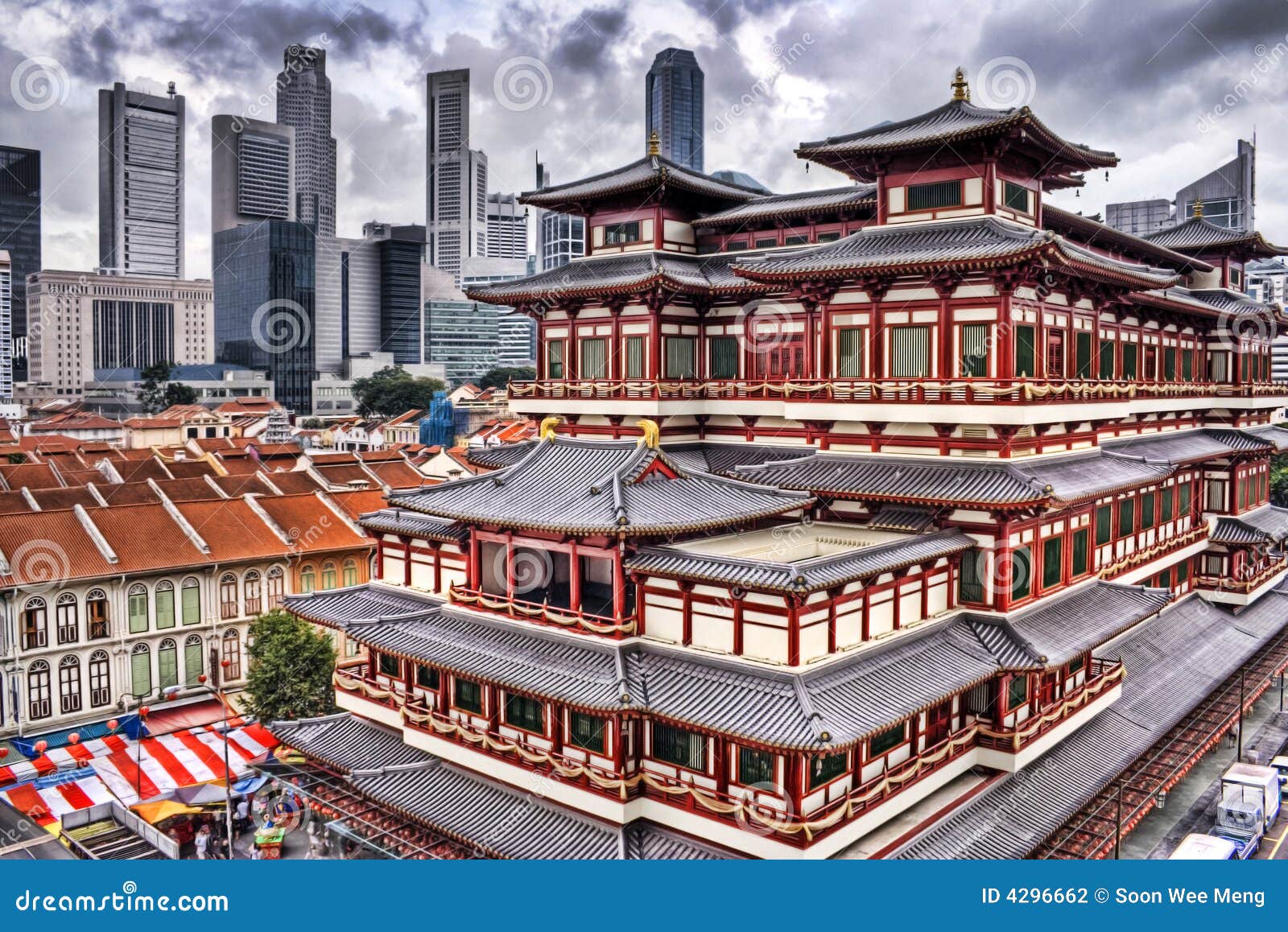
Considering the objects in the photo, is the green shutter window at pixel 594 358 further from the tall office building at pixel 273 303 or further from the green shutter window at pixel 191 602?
the tall office building at pixel 273 303

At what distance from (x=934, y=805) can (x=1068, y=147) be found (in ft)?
59.7

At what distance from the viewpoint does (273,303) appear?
167000 mm

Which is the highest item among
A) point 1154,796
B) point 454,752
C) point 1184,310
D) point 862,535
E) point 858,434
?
point 1184,310

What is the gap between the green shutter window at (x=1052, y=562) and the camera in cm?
2744

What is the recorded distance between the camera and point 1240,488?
1693 inches

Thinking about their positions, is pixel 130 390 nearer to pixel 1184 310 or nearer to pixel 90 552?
pixel 90 552

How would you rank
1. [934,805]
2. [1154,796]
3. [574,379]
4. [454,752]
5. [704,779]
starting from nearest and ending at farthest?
1. [704,779]
2. [934,805]
3. [454,752]
4. [1154,796]
5. [574,379]

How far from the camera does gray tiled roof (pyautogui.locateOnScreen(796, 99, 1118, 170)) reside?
25.9 meters

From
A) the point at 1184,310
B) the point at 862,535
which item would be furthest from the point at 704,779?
the point at 1184,310

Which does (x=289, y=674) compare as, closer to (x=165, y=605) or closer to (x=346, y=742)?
(x=346, y=742)

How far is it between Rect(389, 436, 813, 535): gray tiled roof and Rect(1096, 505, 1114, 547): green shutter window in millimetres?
10634

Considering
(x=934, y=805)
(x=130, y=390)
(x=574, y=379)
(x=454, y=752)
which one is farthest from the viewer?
(x=130, y=390)

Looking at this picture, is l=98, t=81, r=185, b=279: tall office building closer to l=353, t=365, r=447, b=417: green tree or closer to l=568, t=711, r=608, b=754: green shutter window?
l=353, t=365, r=447, b=417: green tree

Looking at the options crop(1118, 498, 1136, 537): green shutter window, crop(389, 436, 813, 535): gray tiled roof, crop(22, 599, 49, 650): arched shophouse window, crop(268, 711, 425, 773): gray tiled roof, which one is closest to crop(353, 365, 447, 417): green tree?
crop(22, 599, 49, 650): arched shophouse window
